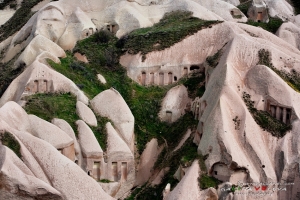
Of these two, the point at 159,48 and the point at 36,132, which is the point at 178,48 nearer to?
the point at 159,48

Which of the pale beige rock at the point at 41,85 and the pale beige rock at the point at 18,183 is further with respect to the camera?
the pale beige rock at the point at 41,85

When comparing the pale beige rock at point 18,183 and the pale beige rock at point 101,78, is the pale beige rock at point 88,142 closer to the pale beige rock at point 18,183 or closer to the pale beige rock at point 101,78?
the pale beige rock at point 18,183

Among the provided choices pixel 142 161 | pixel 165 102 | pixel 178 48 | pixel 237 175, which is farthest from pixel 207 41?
pixel 237 175

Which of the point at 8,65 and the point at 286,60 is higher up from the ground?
the point at 286,60

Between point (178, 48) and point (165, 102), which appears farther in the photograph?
point (178, 48)

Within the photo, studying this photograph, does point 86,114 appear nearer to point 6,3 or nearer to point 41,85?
point 41,85

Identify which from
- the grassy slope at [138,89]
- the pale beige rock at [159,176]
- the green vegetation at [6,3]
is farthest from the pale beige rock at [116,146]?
the green vegetation at [6,3]
